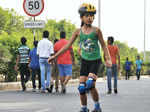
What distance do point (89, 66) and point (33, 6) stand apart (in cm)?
906

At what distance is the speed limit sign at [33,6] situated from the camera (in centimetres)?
1684

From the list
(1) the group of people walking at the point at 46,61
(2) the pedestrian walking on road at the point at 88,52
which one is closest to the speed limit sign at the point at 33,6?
(1) the group of people walking at the point at 46,61

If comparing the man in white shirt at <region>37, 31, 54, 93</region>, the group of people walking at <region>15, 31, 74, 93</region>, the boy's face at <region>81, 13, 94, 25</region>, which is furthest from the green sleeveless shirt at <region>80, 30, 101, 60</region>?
the man in white shirt at <region>37, 31, 54, 93</region>

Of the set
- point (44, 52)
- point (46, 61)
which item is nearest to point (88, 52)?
point (44, 52)

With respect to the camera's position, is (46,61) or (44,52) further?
(46,61)

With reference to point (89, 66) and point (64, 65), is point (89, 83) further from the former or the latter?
point (64, 65)

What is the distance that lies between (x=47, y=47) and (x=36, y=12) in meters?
2.12

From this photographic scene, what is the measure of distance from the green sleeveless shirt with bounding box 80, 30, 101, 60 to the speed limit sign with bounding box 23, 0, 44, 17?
871cm

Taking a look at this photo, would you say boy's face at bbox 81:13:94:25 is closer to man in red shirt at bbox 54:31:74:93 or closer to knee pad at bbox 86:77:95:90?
knee pad at bbox 86:77:95:90

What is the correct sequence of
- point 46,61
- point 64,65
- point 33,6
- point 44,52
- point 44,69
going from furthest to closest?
1. point 33,6
2. point 44,69
3. point 46,61
4. point 44,52
5. point 64,65

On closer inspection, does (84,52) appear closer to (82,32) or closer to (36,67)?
(82,32)

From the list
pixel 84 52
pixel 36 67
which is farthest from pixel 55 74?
pixel 84 52

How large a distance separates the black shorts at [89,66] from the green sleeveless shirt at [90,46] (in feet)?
0.22

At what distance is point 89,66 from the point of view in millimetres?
8297
